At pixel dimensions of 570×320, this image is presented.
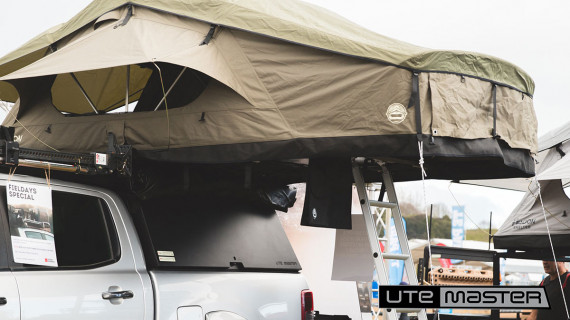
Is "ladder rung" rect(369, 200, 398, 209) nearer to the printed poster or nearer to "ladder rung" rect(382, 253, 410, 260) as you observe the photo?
"ladder rung" rect(382, 253, 410, 260)

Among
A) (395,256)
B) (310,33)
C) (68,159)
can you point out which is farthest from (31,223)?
(395,256)

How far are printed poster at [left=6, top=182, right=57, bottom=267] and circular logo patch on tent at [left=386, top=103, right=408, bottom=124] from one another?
86.8 inches

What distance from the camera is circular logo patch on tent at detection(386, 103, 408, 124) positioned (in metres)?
4.89

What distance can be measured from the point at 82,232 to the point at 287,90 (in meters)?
1.65

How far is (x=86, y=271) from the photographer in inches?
173

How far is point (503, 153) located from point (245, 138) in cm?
194

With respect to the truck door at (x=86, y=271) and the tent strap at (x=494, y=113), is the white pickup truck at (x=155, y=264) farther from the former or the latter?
the tent strap at (x=494, y=113)

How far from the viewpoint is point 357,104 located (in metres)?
5.00

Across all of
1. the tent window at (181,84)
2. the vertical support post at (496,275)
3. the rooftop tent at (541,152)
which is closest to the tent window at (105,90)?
the tent window at (181,84)

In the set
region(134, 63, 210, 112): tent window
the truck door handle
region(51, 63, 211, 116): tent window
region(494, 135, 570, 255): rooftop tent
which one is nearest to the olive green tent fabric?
region(134, 63, 210, 112): tent window

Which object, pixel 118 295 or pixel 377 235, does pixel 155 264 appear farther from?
pixel 377 235

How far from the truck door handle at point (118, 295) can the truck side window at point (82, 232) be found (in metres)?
0.22

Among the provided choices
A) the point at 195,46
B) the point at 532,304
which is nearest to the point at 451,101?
the point at 532,304

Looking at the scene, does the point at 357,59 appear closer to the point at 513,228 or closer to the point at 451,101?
the point at 451,101
